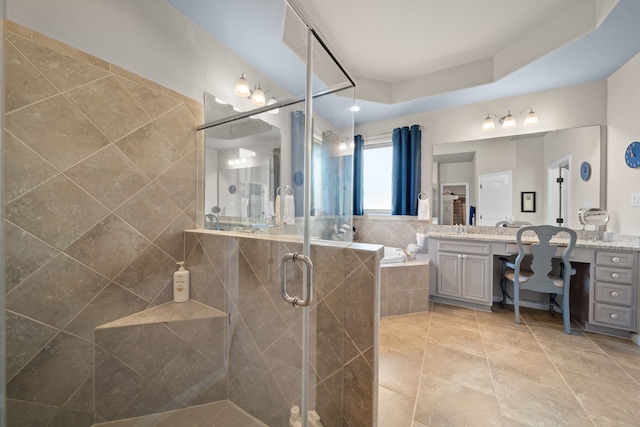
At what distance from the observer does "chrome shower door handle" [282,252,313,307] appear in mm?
989

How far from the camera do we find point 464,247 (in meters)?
2.60

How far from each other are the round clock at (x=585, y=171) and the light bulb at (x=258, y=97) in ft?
11.4

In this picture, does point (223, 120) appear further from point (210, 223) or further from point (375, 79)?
point (375, 79)

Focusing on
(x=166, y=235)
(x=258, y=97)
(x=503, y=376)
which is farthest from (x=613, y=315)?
(x=166, y=235)

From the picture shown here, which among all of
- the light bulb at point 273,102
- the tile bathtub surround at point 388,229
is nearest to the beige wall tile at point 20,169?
the light bulb at point 273,102

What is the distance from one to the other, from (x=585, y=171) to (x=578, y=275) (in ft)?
3.79

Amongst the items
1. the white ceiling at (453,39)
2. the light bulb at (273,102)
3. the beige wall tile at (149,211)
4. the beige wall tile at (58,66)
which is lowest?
the beige wall tile at (149,211)

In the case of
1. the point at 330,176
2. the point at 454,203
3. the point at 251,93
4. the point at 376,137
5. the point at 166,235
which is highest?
the point at 376,137

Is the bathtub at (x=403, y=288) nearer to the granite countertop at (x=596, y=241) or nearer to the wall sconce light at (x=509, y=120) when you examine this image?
the granite countertop at (x=596, y=241)

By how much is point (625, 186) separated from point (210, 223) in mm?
3833

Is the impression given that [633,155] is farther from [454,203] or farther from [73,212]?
[73,212]

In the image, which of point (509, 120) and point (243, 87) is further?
point (509, 120)

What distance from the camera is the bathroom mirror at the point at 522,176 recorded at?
97.2 inches

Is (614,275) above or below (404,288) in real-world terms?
above
